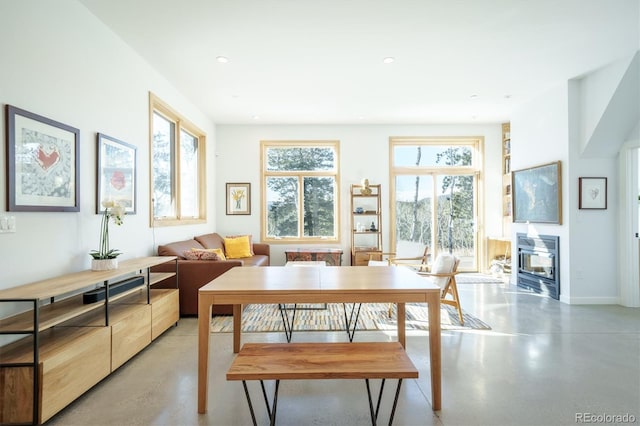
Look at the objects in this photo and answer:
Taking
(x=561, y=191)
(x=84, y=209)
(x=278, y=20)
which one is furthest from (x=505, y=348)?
(x=84, y=209)

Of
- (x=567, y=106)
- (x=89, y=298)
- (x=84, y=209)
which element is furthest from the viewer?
(x=567, y=106)

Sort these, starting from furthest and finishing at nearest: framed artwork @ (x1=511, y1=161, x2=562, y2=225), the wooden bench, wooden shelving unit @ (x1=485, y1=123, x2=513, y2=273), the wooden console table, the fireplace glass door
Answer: wooden shelving unit @ (x1=485, y1=123, x2=513, y2=273) → the wooden console table → the fireplace glass door → framed artwork @ (x1=511, y1=161, x2=562, y2=225) → the wooden bench

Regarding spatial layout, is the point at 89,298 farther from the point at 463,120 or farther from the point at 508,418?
the point at 463,120

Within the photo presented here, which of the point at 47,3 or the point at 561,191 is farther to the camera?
the point at 561,191

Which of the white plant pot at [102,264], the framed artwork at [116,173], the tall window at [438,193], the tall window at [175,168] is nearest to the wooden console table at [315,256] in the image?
the tall window at [438,193]

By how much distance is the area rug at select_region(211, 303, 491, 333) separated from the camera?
3.37 metres

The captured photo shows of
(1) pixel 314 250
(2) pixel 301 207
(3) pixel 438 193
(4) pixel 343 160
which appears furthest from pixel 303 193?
(3) pixel 438 193

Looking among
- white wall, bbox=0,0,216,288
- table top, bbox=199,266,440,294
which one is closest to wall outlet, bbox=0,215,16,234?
white wall, bbox=0,0,216,288

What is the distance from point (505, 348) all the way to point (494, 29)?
9.73 ft

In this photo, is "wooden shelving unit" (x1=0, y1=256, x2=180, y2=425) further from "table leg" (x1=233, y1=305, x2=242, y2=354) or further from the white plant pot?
"table leg" (x1=233, y1=305, x2=242, y2=354)

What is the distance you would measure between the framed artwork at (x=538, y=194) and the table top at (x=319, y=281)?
10.5 feet

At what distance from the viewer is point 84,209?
2.74 m

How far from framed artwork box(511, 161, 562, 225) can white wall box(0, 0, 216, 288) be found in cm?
531

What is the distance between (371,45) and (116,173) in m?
2.90
